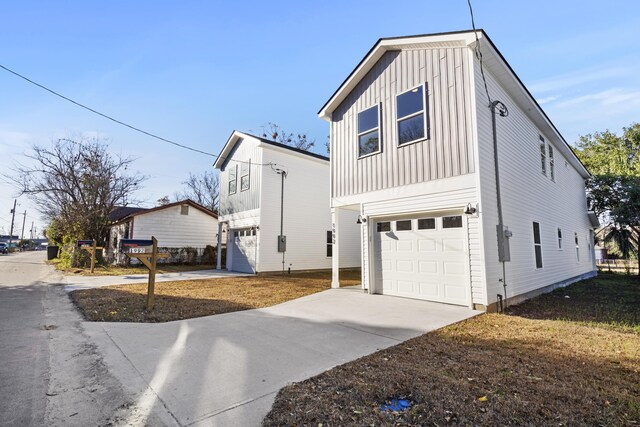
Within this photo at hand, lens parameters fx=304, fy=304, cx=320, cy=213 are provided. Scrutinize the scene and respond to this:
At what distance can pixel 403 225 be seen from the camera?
27.1 feet

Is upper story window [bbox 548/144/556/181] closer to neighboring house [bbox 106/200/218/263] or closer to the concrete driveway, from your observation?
the concrete driveway

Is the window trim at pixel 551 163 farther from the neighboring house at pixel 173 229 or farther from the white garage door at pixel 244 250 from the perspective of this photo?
the neighboring house at pixel 173 229

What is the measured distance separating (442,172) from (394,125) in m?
2.04

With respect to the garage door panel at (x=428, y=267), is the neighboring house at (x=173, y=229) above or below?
above

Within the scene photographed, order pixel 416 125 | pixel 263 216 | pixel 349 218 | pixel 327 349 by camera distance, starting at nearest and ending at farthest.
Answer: pixel 327 349, pixel 416 125, pixel 263 216, pixel 349 218

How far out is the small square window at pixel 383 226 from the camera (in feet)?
28.4

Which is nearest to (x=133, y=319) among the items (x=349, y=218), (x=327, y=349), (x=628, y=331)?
(x=327, y=349)

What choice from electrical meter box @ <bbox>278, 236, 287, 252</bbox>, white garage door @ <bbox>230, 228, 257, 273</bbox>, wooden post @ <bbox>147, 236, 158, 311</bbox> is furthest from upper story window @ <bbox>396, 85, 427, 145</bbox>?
white garage door @ <bbox>230, 228, 257, 273</bbox>

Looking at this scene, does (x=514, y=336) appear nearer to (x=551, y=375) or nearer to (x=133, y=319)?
(x=551, y=375)

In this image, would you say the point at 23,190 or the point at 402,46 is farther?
the point at 23,190

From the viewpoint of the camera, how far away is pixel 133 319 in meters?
5.59

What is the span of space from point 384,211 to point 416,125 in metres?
2.41

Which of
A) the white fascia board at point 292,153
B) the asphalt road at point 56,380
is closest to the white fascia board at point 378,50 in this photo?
the white fascia board at point 292,153

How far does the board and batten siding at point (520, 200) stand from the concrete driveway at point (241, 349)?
6.90ft
